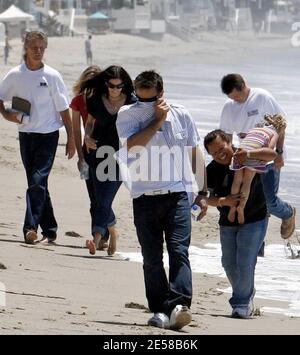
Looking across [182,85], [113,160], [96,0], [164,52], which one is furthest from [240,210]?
[96,0]

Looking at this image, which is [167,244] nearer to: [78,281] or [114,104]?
[78,281]

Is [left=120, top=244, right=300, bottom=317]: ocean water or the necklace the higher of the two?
the necklace

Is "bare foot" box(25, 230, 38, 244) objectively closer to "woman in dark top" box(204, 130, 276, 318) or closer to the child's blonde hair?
the child's blonde hair

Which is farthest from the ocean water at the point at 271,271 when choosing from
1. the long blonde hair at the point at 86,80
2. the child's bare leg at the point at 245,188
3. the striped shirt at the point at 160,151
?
the striped shirt at the point at 160,151

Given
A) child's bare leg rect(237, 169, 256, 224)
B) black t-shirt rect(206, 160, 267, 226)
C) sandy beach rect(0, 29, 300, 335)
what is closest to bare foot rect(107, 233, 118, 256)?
sandy beach rect(0, 29, 300, 335)

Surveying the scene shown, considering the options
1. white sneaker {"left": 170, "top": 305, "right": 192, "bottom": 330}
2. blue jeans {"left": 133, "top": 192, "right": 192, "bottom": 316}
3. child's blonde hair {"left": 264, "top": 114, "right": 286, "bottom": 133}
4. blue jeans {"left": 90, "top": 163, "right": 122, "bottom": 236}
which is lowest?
blue jeans {"left": 90, "top": 163, "right": 122, "bottom": 236}

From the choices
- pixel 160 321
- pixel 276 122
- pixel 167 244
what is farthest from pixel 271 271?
pixel 160 321

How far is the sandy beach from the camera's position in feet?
20.1

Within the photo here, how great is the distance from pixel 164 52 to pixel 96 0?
19285 millimetres

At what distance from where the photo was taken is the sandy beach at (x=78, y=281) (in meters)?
A: 6.14

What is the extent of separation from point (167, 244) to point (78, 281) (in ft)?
4.62

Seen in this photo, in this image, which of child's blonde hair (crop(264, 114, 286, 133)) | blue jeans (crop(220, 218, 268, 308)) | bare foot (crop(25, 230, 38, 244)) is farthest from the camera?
bare foot (crop(25, 230, 38, 244))

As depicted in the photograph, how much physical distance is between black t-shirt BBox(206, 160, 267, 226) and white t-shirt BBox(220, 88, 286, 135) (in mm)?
1633

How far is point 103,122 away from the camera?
28.5 ft
